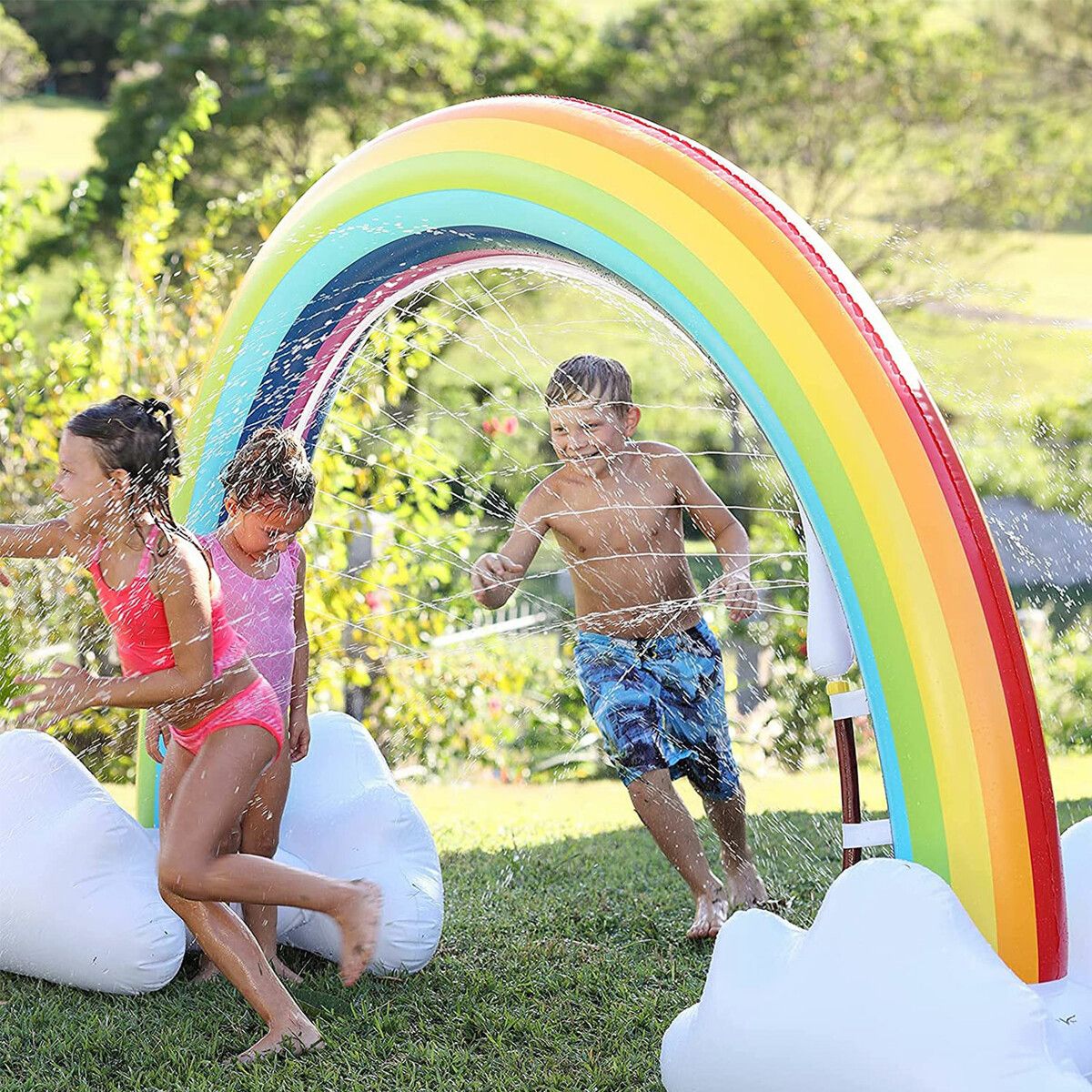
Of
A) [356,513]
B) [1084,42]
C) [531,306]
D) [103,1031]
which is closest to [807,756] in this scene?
[356,513]

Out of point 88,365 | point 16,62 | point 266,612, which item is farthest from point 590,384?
point 16,62

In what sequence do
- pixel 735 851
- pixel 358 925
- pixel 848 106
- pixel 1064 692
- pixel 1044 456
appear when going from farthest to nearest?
pixel 848 106, pixel 1044 456, pixel 1064 692, pixel 735 851, pixel 358 925

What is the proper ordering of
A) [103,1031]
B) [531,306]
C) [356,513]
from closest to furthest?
[103,1031] < [356,513] < [531,306]

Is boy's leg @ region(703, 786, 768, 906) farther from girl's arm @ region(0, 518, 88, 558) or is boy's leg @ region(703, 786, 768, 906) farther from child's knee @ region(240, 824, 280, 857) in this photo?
girl's arm @ region(0, 518, 88, 558)

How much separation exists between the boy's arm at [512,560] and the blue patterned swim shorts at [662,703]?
1.13 feet

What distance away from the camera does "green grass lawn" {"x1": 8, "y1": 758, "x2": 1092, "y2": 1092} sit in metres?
2.92

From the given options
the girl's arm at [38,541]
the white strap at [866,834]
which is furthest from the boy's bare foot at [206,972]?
the white strap at [866,834]

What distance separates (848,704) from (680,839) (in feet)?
3.51

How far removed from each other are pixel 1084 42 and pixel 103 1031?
18.0 m

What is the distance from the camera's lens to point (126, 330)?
6770 millimetres

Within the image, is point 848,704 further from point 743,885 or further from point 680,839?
point 743,885

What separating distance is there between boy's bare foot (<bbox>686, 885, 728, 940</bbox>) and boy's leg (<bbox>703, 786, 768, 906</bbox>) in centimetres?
12

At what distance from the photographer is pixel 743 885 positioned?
3.92m

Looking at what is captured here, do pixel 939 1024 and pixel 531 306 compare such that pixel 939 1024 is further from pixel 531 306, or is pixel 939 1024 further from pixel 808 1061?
pixel 531 306
